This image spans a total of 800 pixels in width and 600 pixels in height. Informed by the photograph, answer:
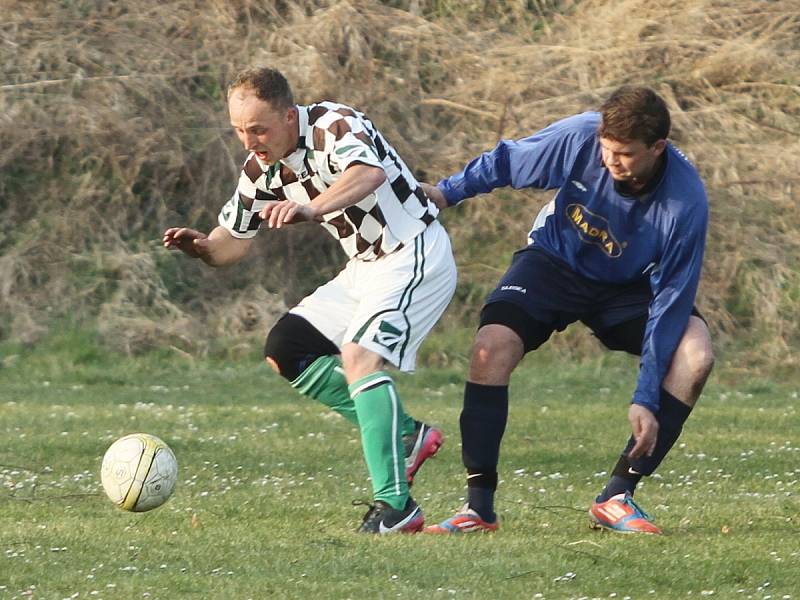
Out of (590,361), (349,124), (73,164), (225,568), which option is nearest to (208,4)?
(73,164)

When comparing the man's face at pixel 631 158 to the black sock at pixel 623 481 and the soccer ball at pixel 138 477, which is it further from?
the soccer ball at pixel 138 477

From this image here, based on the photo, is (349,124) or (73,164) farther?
(73,164)

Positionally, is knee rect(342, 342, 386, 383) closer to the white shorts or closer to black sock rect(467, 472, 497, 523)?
the white shorts

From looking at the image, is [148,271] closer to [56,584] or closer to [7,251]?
[7,251]

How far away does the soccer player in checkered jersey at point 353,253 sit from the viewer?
617 centimetres

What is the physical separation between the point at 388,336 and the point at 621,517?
1211 mm

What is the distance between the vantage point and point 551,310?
6.39 meters

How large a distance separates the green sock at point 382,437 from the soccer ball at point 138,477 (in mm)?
958

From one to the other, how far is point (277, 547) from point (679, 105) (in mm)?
12426

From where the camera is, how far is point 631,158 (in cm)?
588

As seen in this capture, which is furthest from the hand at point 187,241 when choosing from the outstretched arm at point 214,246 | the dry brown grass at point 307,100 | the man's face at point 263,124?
the dry brown grass at point 307,100

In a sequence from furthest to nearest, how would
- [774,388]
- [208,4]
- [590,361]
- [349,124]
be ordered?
[208,4], [590,361], [774,388], [349,124]

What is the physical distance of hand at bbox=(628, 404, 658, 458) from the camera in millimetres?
5750

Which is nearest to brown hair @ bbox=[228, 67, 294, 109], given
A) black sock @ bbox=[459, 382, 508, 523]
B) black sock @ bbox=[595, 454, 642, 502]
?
black sock @ bbox=[459, 382, 508, 523]
